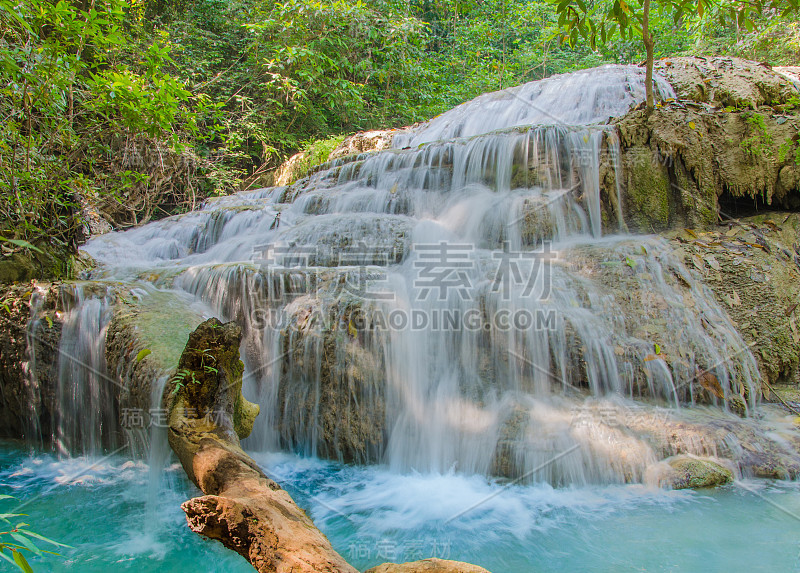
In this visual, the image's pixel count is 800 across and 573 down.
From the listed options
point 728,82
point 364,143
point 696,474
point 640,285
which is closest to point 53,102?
point 640,285

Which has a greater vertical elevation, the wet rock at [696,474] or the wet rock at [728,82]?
the wet rock at [728,82]

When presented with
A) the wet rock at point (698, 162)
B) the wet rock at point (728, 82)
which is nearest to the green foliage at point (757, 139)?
the wet rock at point (698, 162)

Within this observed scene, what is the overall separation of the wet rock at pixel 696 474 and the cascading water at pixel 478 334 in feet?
0.52

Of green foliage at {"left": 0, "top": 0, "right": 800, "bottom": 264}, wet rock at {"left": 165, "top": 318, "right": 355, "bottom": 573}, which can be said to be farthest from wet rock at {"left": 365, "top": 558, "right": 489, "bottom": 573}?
green foliage at {"left": 0, "top": 0, "right": 800, "bottom": 264}

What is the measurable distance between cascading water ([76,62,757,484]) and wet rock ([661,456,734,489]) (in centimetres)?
16

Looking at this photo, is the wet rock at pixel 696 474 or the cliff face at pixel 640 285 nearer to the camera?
the wet rock at pixel 696 474

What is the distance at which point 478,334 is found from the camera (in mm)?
3738

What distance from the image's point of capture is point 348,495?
116 inches

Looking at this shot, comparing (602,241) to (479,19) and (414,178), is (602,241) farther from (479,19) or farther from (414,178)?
(479,19)

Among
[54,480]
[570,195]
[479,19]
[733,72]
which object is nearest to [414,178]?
[570,195]

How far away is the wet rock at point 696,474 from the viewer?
276 cm

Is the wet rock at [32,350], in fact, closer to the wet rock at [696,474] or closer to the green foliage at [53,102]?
the green foliage at [53,102]

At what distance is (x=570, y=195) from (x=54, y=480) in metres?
5.45

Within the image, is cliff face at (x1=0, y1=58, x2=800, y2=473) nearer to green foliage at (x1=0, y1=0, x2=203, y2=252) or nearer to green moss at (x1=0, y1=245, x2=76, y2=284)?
green moss at (x1=0, y1=245, x2=76, y2=284)
